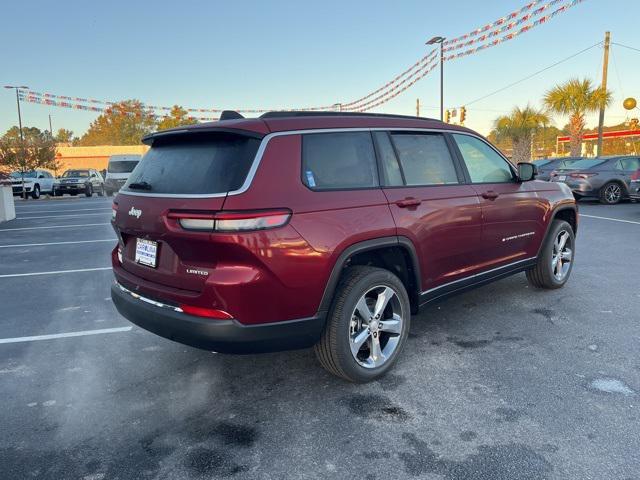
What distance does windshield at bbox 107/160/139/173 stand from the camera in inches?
905

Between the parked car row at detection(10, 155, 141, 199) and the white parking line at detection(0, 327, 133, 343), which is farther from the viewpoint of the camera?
the parked car row at detection(10, 155, 141, 199)

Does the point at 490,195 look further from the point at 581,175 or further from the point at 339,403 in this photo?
the point at 581,175

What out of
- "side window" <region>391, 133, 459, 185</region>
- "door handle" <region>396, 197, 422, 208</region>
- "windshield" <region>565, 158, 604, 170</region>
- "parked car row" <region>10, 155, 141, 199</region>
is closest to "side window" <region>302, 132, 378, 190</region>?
"door handle" <region>396, 197, 422, 208</region>

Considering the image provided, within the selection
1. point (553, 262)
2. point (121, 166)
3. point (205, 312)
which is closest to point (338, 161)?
point (205, 312)

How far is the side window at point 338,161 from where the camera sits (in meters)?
3.02

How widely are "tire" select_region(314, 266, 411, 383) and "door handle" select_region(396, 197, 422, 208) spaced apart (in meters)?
0.47

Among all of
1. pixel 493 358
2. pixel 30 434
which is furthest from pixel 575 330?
pixel 30 434

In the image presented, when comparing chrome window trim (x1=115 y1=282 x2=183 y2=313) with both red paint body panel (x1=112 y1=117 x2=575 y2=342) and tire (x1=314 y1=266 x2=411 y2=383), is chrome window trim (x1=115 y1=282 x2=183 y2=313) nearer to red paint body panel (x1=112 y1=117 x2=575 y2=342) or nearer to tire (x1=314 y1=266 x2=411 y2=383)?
red paint body panel (x1=112 y1=117 x2=575 y2=342)

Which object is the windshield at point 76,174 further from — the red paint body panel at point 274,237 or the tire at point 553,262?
the tire at point 553,262

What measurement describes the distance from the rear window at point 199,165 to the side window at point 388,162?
3.31ft

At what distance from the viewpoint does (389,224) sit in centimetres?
328

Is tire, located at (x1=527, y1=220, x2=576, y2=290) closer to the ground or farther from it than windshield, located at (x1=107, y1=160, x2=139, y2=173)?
closer to the ground

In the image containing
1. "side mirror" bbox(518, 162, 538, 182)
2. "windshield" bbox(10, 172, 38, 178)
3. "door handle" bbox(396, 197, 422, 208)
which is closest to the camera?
"door handle" bbox(396, 197, 422, 208)

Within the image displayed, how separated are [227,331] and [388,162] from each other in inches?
65.2
